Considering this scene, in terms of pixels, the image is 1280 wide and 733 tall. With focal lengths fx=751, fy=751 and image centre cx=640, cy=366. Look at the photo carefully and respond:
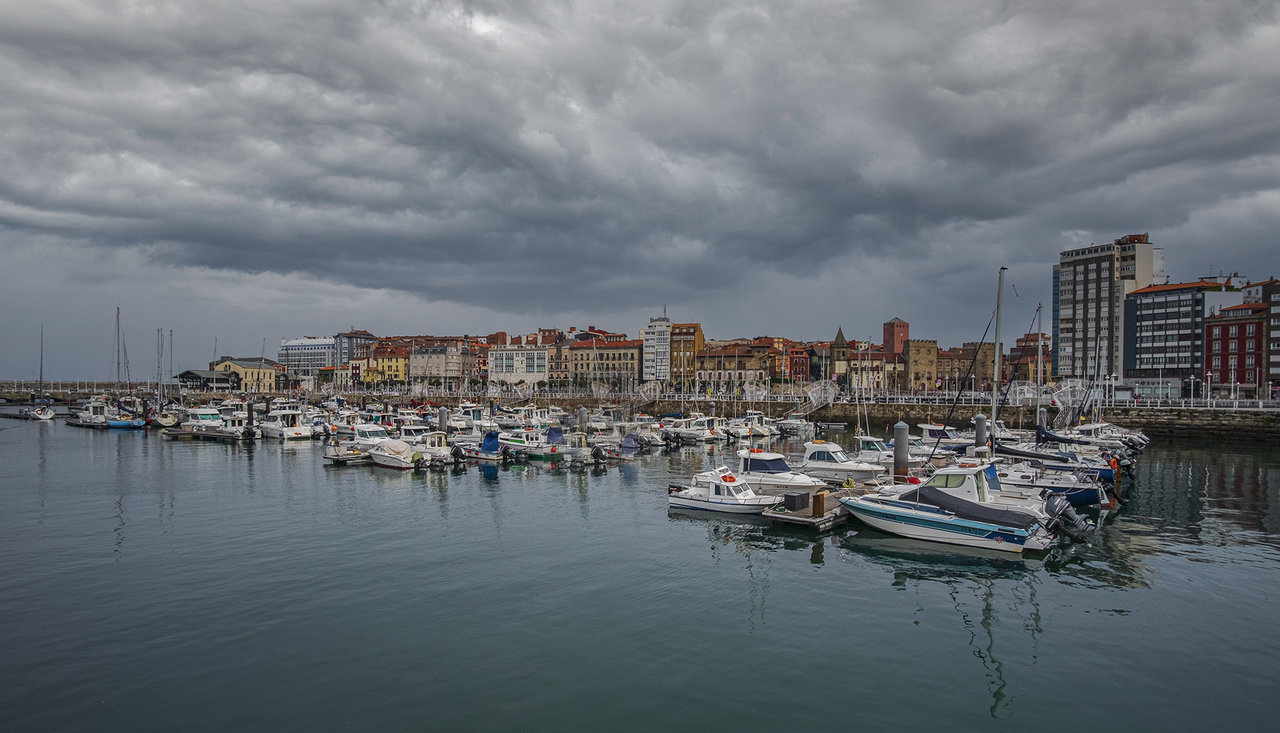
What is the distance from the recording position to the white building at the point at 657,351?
6742 inches

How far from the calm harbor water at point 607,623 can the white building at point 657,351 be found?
457ft

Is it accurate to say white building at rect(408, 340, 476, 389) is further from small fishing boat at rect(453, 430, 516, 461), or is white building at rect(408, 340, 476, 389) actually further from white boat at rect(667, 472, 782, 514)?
white boat at rect(667, 472, 782, 514)

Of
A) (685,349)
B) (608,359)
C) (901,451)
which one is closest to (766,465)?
(901,451)

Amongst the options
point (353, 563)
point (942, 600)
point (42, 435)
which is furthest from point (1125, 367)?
point (42, 435)

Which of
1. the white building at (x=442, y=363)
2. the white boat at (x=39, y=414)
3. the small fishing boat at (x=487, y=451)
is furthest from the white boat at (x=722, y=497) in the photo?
the white building at (x=442, y=363)

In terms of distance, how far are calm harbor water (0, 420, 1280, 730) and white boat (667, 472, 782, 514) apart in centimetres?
106

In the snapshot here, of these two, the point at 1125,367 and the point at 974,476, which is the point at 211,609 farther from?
the point at 1125,367

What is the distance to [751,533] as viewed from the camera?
91.5 feet

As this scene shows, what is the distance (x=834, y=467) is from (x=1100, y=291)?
4790 inches

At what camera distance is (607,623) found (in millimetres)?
17609

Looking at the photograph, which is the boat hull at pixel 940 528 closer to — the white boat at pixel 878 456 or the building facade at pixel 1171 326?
the white boat at pixel 878 456

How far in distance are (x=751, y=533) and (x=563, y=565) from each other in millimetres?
8168

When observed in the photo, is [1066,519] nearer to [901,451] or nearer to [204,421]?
[901,451]

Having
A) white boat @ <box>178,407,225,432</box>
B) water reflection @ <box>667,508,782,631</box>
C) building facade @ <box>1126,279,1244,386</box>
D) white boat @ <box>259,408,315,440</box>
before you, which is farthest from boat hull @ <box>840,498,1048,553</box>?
building facade @ <box>1126,279,1244,386</box>
